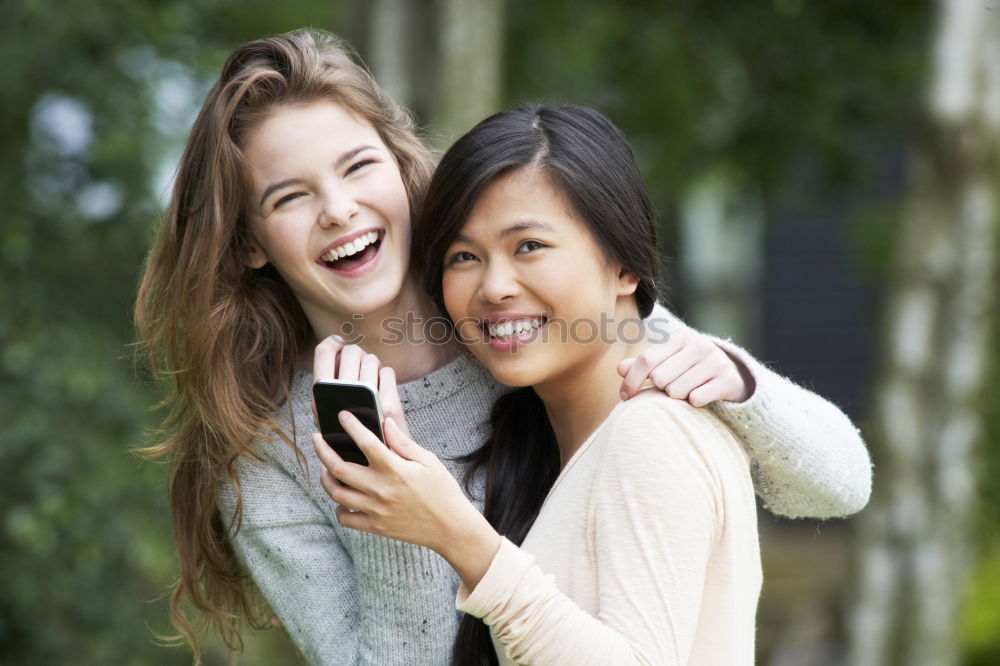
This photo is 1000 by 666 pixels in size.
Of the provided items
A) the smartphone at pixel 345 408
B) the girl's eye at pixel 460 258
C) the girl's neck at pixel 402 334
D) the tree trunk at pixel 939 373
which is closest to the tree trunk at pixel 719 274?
the tree trunk at pixel 939 373

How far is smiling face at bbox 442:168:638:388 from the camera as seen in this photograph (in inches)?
80.0

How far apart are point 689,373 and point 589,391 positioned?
0.94ft

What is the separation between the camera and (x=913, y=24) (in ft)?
21.0

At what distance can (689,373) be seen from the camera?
1924mm

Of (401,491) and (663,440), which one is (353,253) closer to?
(401,491)

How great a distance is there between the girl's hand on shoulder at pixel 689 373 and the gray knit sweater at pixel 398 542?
0.03 metres

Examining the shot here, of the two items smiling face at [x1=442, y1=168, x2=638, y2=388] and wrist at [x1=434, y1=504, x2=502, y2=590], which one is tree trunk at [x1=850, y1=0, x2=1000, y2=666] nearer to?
smiling face at [x1=442, y1=168, x2=638, y2=388]

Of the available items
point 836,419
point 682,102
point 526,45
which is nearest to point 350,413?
point 836,419

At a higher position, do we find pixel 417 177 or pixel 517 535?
pixel 417 177

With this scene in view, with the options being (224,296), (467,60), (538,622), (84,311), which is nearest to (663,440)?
(538,622)

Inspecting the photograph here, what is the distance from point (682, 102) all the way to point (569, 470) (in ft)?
16.8

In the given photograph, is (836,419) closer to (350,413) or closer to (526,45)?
(350,413)

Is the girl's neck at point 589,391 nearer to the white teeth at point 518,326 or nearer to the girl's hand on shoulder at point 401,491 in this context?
the white teeth at point 518,326

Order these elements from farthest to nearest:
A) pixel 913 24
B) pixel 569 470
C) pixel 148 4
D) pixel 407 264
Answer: pixel 913 24
pixel 148 4
pixel 407 264
pixel 569 470
